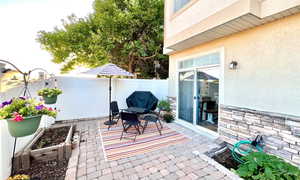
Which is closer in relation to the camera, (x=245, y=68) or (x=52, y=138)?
(x=245, y=68)

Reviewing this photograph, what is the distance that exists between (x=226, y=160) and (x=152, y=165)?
1.73 meters

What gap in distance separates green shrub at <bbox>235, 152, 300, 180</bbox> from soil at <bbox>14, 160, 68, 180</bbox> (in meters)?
3.32

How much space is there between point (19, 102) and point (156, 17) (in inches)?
316

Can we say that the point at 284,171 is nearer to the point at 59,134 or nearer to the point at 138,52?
the point at 59,134

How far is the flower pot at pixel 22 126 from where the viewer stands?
175cm

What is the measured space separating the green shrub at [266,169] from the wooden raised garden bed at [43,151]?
361 centimetres

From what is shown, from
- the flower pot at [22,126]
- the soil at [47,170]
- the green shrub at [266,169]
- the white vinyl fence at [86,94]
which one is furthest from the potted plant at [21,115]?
the green shrub at [266,169]

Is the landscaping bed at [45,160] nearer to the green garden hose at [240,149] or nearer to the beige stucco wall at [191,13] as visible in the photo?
the green garden hose at [240,149]

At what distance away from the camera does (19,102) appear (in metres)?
1.91

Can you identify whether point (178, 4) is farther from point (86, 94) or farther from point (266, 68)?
point (86, 94)

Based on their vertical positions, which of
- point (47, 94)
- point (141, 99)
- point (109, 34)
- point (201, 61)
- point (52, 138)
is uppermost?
point (109, 34)

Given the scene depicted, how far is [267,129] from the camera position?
279cm

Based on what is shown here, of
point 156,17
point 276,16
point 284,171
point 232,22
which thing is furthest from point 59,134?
point 156,17

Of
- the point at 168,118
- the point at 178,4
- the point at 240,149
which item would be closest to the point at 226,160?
the point at 240,149
